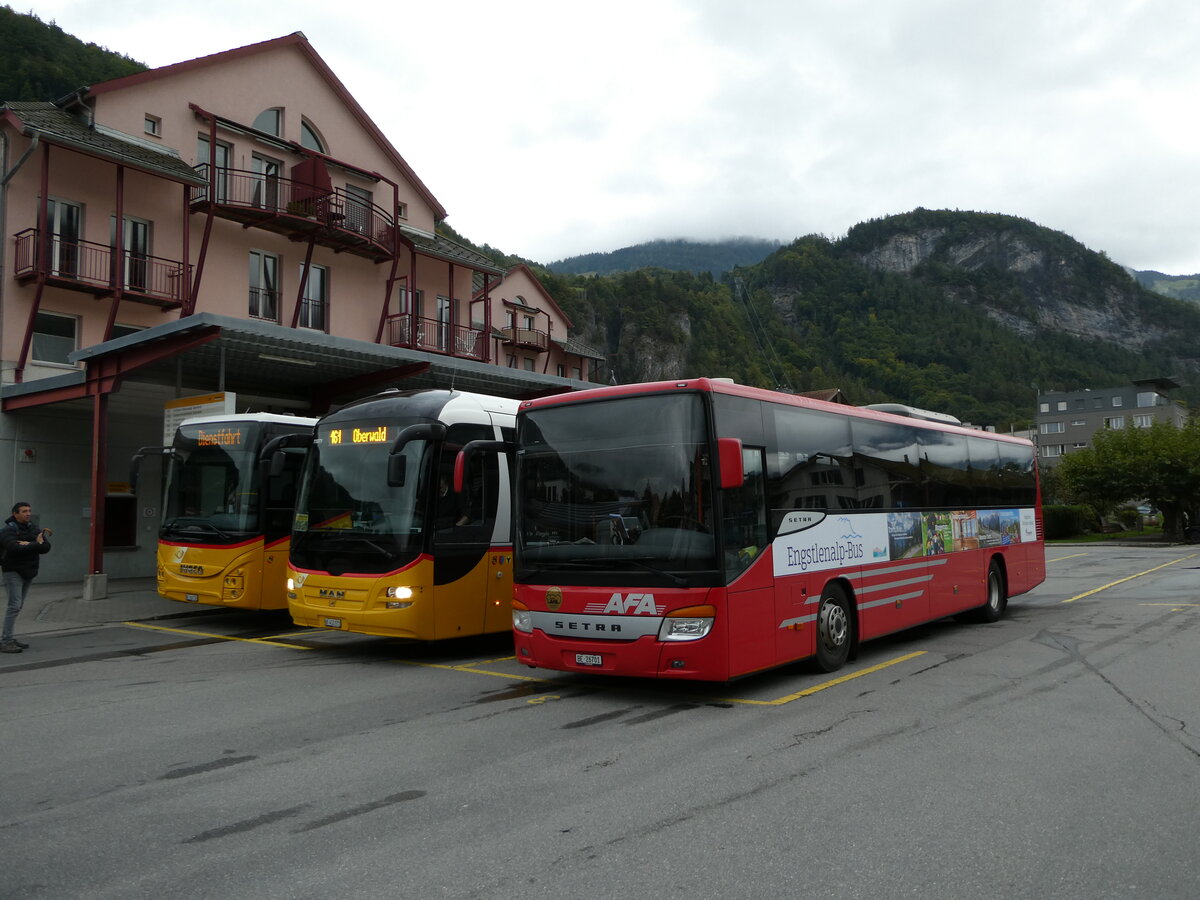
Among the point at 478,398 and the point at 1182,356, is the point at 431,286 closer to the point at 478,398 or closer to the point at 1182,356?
the point at 478,398

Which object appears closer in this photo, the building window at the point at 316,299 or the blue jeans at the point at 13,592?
the blue jeans at the point at 13,592

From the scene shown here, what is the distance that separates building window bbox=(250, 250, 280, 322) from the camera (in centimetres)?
2653

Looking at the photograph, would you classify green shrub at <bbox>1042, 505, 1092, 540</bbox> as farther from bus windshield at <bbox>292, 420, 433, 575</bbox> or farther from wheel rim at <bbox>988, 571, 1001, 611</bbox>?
bus windshield at <bbox>292, 420, 433, 575</bbox>

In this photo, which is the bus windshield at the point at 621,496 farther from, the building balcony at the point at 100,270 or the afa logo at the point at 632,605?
the building balcony at the point at 100,270

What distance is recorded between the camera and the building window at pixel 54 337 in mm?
21547

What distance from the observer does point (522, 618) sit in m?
8.45

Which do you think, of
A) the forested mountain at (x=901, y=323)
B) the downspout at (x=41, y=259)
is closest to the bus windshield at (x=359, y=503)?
the downspout at (x=41, y=259)

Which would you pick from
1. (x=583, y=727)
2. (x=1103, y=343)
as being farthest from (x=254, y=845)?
(x=1103, y=343)

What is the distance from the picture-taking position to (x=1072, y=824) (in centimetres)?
474

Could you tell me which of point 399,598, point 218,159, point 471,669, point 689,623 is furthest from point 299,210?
point 689,623

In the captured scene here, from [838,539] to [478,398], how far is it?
4607mm

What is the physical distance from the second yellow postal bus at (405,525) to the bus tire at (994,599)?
7431 millimetres

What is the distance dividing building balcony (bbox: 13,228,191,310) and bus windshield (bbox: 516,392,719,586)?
17.7 meters

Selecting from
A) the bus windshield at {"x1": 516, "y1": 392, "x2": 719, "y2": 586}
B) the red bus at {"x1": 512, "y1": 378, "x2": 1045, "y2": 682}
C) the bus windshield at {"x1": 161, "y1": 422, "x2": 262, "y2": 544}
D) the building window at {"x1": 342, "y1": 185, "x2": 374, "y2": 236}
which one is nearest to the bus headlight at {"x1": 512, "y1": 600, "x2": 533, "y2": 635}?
the red bus at {"x1": 512, "y1": 378, "x2": 1045, "y2": 682}
